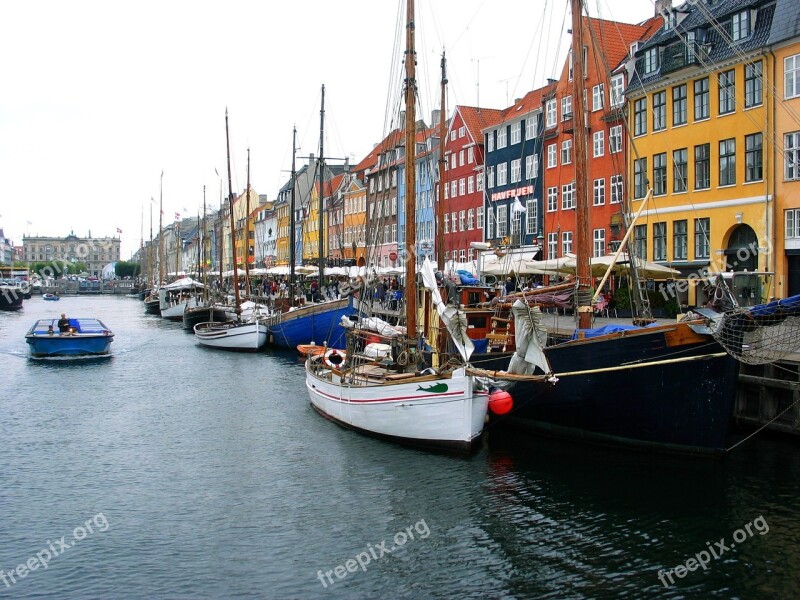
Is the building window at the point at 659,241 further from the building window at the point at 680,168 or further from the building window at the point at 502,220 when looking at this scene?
the building window at the point at 502,220

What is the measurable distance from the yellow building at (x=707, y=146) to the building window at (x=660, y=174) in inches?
2.2

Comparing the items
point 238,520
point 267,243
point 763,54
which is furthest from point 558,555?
point 267,243

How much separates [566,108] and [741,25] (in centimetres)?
1683

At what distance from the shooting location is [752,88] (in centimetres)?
3719

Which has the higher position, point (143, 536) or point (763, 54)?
point (763, 54)

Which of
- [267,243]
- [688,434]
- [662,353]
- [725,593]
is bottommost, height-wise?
[725,593]

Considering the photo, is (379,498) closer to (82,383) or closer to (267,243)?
(82,383)

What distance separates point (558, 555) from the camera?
13.5 m

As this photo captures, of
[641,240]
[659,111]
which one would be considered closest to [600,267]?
[641,240]

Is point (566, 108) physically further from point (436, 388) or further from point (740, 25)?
point (436, 388)

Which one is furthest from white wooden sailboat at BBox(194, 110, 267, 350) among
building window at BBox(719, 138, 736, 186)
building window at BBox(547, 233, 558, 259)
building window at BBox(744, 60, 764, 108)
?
building window at BBox(744, 60, 764, 108)

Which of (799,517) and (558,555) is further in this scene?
(799,517)

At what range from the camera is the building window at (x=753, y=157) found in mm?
37019

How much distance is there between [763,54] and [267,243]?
337 feet
